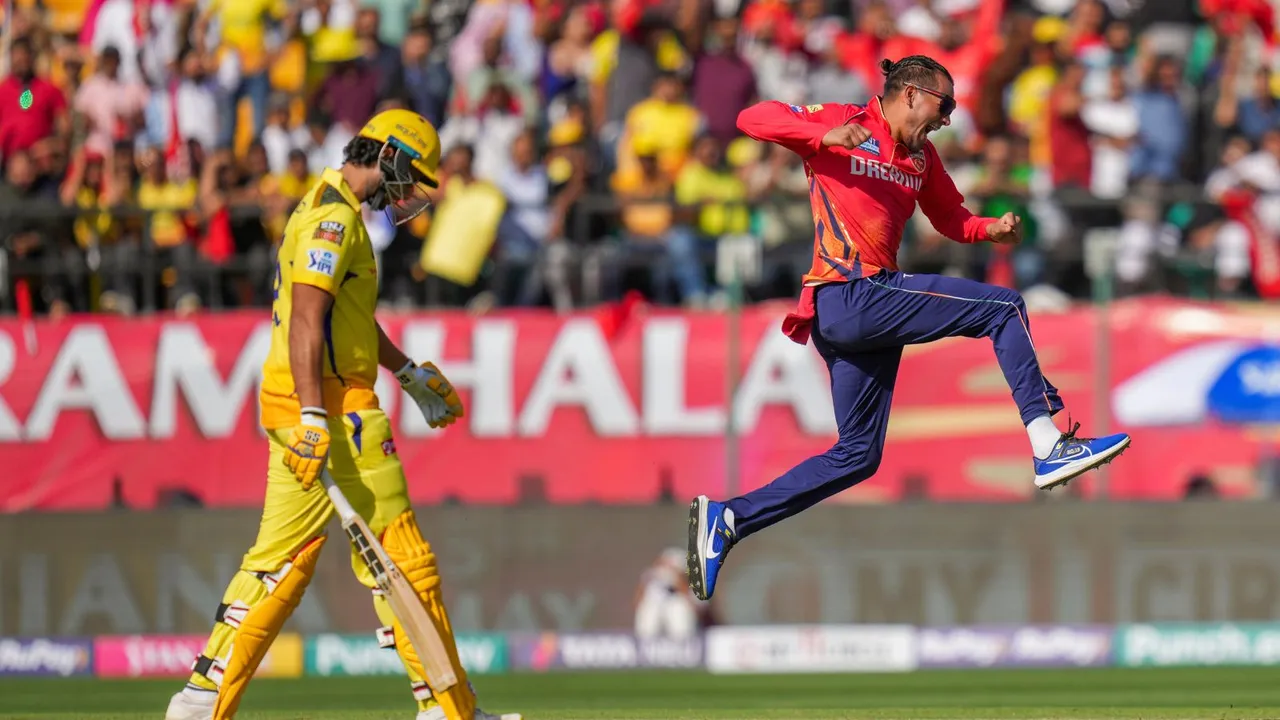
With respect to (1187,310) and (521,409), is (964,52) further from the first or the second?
(521,409)

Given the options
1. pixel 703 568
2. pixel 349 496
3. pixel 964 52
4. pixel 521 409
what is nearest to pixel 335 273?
pixel 349 496

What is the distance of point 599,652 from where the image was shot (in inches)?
561

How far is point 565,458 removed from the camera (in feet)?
47.0

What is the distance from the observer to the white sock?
26.6 feet

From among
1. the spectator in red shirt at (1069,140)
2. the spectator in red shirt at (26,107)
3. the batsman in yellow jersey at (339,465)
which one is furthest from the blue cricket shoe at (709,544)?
the spectator in red shirt at (26,107)

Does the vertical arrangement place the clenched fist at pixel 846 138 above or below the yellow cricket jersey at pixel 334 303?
above

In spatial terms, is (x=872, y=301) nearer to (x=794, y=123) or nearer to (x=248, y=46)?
(x=794, y=123)

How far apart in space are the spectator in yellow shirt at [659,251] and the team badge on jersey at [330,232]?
6943 millimetres

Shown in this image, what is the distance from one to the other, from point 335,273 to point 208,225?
7.36 metres

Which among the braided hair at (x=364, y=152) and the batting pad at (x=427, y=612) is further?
the braided hair at (x=364, y=152)

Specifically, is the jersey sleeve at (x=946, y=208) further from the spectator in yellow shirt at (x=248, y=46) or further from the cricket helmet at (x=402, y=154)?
the spectator in yellow shirt at (x=248, y=46)

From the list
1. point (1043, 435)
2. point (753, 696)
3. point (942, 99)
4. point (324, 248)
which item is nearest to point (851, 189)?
point (942, 99)

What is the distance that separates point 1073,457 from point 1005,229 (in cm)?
108

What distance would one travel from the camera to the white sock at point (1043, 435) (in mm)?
8102
